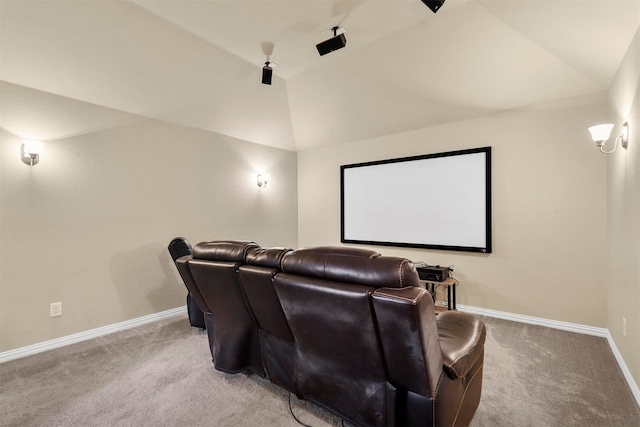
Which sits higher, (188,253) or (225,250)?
(225,250)

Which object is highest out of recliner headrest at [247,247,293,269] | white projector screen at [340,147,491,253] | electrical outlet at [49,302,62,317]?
white projector screen at [340,147,491,253]

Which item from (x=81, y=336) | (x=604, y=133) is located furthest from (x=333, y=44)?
(x=81, y=336)

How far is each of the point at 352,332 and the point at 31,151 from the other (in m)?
3.28

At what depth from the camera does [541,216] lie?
11.1ft

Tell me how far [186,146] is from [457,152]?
11.7 feet

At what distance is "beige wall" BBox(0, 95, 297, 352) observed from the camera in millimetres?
2746

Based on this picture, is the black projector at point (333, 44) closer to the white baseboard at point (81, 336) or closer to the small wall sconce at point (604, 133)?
the small wall sconce at point (604, 133)

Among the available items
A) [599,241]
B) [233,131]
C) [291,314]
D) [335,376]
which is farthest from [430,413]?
[233,131]

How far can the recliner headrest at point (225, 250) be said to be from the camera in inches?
77.6

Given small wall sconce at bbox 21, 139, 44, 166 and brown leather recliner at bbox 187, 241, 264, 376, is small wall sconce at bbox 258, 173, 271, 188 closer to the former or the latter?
small wall sconce at bbox 21, 139, 44, 166

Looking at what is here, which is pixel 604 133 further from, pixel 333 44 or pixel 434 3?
pixel 333 44

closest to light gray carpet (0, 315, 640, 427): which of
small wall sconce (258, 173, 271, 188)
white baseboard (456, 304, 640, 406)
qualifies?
white baseboard (456, 304, 640, 406)

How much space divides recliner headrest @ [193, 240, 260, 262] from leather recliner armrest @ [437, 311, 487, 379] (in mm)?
1259

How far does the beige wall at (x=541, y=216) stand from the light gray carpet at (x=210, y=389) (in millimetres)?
551
